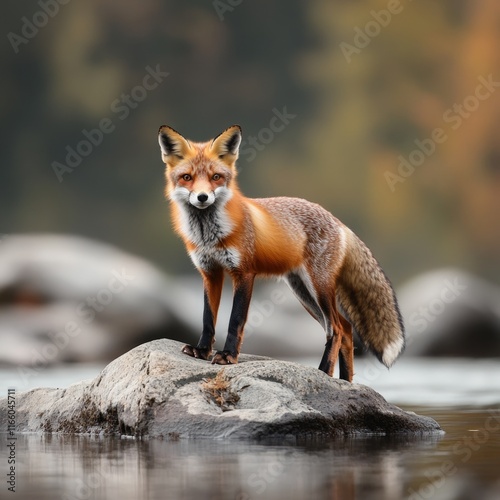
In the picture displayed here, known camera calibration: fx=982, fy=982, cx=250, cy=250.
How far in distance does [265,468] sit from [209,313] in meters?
2.65

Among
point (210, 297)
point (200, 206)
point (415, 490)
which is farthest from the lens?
point (210, 297)

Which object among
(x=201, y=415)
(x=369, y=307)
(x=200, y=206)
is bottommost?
Result: (x=201, y=415)

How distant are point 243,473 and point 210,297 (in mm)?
2896

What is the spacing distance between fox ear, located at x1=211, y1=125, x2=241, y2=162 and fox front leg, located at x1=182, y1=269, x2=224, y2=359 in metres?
0.93

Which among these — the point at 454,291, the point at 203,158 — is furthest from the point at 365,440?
the point at 454,291

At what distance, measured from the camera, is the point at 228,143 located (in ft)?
A: 24.7

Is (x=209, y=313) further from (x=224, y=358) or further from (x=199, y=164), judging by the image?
(x=199, y=164)

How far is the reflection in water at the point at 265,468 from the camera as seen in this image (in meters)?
4.45

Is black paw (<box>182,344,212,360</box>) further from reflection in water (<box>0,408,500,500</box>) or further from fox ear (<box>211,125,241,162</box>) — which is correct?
fox ear (<box>211,125,241,162</box>)

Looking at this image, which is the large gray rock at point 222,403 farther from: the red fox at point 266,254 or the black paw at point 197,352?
the red fox at point 266,254

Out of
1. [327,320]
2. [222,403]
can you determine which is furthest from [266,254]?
[222,403]

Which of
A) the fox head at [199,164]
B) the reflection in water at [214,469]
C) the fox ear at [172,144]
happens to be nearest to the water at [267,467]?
the reflection in water at [214,469]

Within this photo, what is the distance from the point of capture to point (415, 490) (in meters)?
4.49

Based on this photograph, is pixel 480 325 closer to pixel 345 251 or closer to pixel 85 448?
pixel 345 251
